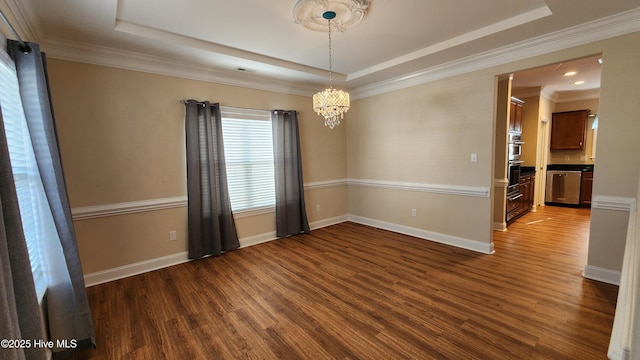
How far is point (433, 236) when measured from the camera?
13.6 ft

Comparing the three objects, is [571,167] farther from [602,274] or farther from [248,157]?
[248,157]

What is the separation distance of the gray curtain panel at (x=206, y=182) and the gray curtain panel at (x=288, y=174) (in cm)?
89

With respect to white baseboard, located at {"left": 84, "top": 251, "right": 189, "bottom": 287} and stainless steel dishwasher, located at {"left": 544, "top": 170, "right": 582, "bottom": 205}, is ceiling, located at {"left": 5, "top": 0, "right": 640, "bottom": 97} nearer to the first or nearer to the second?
white baseboard, located at {"left": 84, "top": 251, "right": 189, "bottom": 287}

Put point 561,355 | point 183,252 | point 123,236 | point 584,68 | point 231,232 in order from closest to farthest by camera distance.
Answer: point 561,355, point 123,236, point 183,252, point 231,232, point 584,68

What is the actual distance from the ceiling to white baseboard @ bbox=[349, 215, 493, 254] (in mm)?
2374

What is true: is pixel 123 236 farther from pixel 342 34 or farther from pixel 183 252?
pixel 342 34

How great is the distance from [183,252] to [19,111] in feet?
7.34

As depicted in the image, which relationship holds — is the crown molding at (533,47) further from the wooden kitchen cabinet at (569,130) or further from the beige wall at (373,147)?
the wooden kitchen cabinet at (569,130)

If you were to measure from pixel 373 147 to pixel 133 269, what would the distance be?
401 cm

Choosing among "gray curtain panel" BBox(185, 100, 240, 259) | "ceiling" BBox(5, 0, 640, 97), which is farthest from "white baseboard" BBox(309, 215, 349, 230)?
"ceiling" BBox(5, 0, 640, 97)

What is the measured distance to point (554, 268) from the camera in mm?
3053

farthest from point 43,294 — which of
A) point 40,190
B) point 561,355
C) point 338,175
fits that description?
point 338,175

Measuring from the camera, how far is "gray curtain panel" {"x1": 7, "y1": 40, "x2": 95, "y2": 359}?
1820mm

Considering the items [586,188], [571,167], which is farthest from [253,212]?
[571,167]
